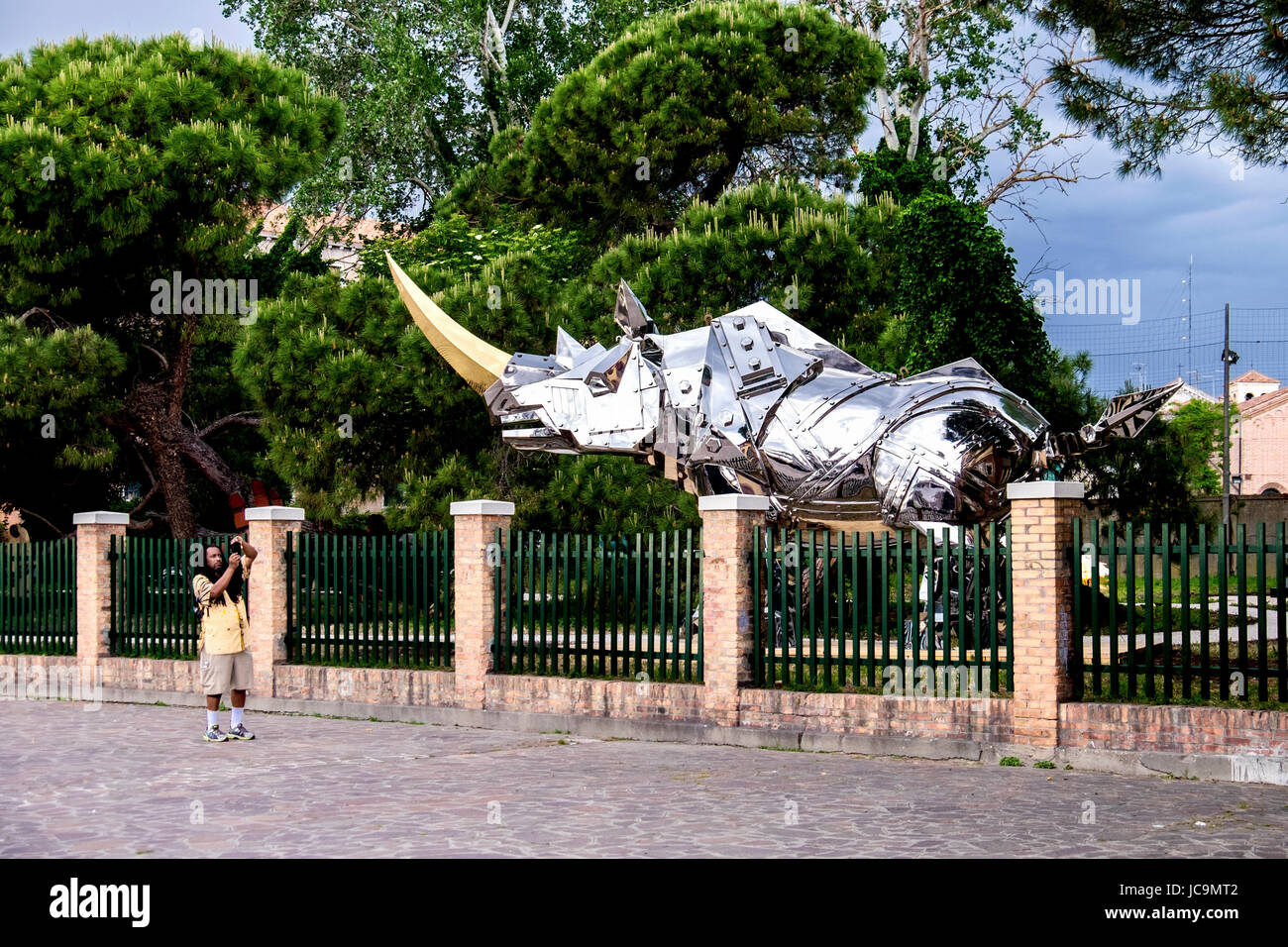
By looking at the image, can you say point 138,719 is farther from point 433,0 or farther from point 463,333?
point 433,0

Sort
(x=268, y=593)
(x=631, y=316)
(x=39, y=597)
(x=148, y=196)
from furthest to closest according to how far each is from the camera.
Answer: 1. (x=148, y=196)
2. (x=39, y=597)
3. (x=631, y=316)
4. (x=268, y=593)

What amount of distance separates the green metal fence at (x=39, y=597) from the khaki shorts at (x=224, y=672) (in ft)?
22.6

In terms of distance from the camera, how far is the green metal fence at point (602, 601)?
14.2 metres

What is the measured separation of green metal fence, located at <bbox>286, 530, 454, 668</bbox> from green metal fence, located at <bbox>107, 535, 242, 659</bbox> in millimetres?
1735

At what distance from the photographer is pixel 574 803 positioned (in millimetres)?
9867

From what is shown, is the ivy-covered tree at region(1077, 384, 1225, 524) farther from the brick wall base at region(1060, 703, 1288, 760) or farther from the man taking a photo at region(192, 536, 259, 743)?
the man taking a photo at region(192, 536, 259, 743)

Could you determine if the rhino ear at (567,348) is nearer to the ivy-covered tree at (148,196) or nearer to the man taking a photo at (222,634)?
the man taking a photo at (222,634)

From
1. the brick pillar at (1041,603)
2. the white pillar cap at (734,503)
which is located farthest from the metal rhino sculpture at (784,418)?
the brick pillar at (1041,603)

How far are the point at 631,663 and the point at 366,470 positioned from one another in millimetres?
11827

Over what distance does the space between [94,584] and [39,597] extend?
57.5 inches

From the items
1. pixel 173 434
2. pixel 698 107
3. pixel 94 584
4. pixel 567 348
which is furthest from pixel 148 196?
pixel 567 348

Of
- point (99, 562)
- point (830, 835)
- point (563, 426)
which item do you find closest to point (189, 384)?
point (99, 562)

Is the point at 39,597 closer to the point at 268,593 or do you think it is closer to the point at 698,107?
the point at 268,593

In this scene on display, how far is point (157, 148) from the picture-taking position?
25.9m
